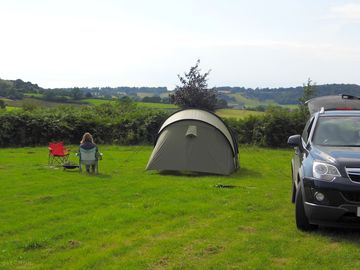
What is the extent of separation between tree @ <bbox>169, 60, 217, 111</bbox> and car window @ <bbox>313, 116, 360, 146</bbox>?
2233cm

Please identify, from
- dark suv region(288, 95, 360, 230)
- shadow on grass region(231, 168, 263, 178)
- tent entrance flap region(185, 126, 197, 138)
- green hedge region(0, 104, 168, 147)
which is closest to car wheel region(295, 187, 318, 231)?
dark suv region(288, 95, 360, 230)

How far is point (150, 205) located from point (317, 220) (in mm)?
3666

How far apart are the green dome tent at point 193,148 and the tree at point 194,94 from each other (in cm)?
1509

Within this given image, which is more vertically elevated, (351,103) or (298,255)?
(351,103)

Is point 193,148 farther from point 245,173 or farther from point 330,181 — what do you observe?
point 330,181

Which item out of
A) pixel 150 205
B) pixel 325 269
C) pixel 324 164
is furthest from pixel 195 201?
pixel 325 269

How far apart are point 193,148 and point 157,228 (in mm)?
7700

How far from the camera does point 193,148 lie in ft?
49.2

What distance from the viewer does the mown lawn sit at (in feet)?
19.1

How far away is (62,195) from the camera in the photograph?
34.5 ft

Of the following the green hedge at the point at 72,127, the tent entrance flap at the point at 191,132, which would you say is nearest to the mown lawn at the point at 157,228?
the tent entrance flap at the point at 191,132

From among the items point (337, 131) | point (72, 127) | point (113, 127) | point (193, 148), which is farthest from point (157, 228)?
point (72, 127)

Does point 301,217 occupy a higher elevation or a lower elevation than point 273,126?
lower

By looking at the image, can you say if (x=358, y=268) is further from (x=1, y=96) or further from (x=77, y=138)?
(x=1, y=96)
